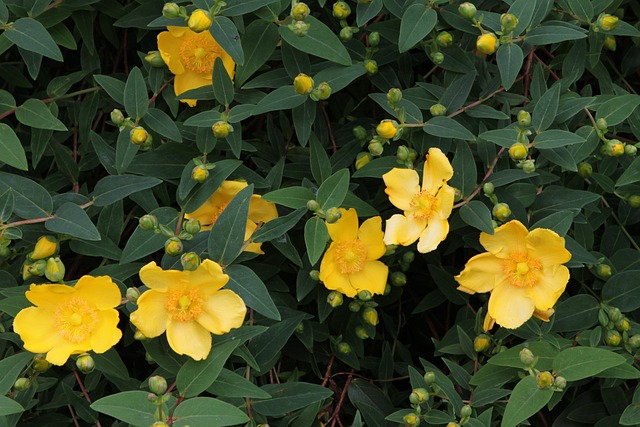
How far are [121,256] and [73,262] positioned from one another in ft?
1.31

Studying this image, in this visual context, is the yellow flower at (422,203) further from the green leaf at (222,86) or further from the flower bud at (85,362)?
the flower bud at (85,362)

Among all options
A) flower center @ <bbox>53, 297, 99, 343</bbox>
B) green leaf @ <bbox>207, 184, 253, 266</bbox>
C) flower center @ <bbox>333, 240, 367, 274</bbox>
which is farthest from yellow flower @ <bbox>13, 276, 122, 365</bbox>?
flower center @ <bbox>333, 240, 367, 274</bbox>

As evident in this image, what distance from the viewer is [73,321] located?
1.80 meters

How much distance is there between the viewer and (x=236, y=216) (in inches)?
70.6

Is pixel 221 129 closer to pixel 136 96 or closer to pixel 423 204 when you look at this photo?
pixel 136 96

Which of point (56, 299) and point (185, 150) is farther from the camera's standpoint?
point (185, 150)

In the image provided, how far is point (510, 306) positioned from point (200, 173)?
75 cm

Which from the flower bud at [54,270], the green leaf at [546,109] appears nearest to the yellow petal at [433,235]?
the green leaf at [546,109]

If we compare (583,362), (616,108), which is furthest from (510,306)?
(616,108)

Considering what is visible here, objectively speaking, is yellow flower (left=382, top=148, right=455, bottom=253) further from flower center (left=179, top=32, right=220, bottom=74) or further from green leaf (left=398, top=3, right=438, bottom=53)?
flower center (left=179, top=32, right=220, bottom=74)

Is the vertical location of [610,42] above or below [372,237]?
above

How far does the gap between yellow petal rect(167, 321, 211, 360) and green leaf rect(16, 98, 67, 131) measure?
0.56m

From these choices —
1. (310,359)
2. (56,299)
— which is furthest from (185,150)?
(310,359)

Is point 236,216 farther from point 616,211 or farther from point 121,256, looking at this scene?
point 616,211
